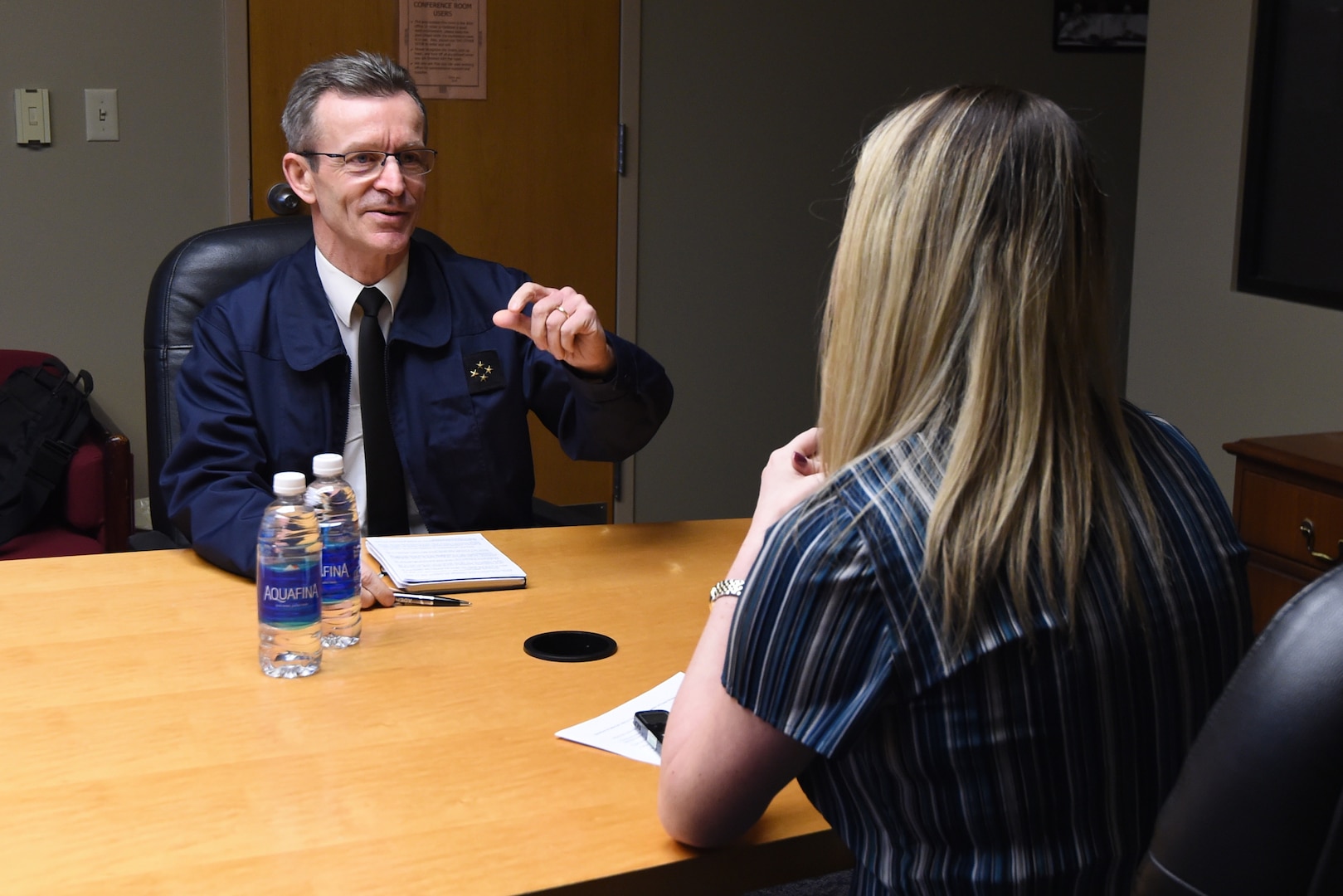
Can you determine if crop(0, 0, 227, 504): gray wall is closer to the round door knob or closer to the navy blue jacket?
the round door knob

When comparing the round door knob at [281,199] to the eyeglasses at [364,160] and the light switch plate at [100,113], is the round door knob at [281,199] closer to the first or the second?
the light switch plate at [100,113]

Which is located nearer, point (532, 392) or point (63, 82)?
point (532, 392)

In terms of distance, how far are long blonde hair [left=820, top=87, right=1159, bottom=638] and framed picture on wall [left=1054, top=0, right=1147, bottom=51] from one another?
144 inches

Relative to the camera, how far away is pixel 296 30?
11.4 feet

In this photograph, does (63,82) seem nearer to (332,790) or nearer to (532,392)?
(532,392)

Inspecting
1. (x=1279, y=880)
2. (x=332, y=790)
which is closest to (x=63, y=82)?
(x=332, y=790)

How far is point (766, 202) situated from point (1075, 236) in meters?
3.17

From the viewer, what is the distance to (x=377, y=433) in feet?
6.84

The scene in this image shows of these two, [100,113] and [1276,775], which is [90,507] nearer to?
[100,113]

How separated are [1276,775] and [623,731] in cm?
77

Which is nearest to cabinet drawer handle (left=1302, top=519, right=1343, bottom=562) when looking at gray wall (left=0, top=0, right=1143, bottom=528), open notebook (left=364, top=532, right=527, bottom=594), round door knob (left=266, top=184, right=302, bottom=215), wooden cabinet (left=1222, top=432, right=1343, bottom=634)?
wooden cabinet (left=1222, top=432, right=1343, bottom=634)

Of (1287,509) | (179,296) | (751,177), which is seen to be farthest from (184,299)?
(751,177)

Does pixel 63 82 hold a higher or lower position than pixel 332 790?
higher

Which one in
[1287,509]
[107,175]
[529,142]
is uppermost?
[529,142]
